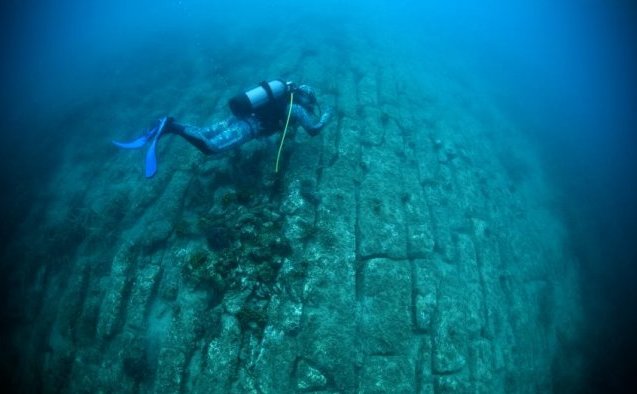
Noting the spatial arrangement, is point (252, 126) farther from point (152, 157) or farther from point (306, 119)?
point (152, 157)

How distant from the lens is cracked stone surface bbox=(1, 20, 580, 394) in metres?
6.90

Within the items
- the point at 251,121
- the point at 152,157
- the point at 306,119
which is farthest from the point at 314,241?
the point at 152,157

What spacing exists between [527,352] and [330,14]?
86.0 ft

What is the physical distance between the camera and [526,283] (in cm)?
1162

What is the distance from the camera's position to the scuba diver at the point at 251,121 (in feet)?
24.8

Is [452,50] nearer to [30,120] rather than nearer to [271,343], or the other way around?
[271,343]

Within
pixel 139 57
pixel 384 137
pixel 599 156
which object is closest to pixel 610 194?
pixel 599 156

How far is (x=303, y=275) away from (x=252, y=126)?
422cm

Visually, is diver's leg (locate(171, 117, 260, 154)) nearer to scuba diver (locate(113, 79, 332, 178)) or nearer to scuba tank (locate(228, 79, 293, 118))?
scuba diver (locate(113, 79, 332, 178))

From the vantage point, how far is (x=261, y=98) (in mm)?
8102

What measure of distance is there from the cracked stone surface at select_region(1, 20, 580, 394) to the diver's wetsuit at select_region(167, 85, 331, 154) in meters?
1.42

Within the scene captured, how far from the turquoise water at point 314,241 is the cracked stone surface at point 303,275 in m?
0.05

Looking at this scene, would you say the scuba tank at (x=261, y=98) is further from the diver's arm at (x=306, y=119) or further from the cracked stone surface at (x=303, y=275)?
the cracked stone surface at (x=303, y=275)

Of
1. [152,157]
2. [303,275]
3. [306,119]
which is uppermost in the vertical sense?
[152,157]
